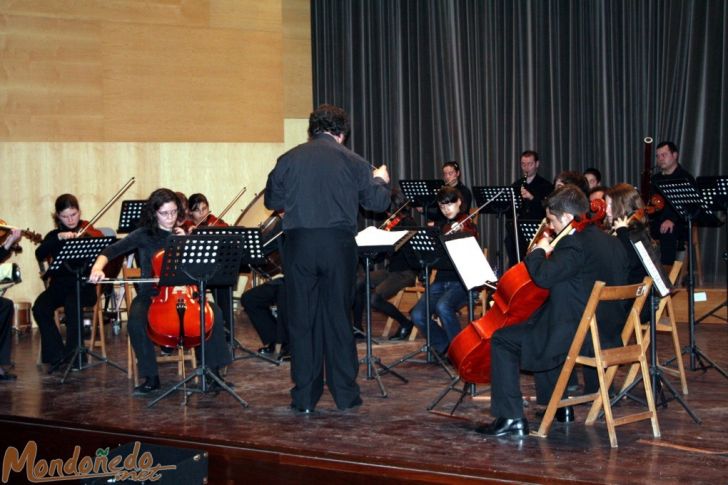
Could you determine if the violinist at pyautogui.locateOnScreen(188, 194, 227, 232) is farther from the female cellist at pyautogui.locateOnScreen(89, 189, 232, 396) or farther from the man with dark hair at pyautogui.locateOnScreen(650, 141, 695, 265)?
the man with dark hair at pyautogui.locateOnScreen(650, 141, 695, 265)

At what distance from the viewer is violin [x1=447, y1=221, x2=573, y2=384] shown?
16.1 ft

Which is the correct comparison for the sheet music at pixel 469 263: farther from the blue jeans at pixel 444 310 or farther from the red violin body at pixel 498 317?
the blue jeans at pixel 444 310

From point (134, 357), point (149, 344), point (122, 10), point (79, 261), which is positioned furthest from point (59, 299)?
point (122, 10)

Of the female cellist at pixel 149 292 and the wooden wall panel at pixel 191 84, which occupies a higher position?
the wooden wall panel at pixel 191 84

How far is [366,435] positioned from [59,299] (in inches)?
131

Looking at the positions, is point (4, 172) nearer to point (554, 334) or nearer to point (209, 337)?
point (209, 337)

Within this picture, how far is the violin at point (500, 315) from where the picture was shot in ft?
16.1

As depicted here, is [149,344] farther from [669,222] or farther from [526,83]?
[526,83]

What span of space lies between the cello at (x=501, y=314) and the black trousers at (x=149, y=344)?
170cm

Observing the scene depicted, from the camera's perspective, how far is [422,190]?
30.8 ft

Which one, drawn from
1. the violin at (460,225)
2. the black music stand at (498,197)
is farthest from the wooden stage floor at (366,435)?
the black music stand at (498,197)

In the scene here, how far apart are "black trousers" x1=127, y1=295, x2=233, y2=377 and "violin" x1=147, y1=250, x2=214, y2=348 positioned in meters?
0.12

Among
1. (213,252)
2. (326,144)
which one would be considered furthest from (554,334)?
(213,252)

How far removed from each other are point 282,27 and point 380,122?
5.26 feet
